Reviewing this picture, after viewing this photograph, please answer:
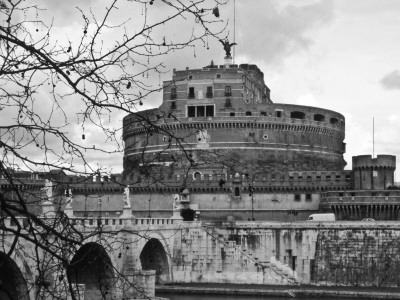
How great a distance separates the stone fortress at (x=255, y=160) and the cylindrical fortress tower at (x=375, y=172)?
0.08 m

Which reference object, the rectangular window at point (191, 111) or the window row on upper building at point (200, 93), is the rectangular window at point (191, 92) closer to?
the window row on upper building at point (200, 93)

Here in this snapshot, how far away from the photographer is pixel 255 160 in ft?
213

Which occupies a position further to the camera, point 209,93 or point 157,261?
point 209,93

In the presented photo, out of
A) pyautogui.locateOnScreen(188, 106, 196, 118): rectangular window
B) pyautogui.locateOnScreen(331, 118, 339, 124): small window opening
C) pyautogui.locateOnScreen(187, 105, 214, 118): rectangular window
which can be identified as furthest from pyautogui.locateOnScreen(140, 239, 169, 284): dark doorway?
pyautogui.locateOnScreen(331, 118, 339, 124): small window opening

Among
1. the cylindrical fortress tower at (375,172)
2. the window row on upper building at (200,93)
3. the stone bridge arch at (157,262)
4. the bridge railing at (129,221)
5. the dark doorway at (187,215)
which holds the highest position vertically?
the window row on upper building at (200,93)

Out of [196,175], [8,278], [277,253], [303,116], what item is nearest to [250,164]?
[196,175]

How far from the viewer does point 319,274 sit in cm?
4403

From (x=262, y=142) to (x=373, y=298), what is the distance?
2941cm

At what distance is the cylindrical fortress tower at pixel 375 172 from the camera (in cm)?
5466

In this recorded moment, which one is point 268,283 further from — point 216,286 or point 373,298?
point 373,298

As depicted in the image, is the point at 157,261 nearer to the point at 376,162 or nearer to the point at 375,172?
the point at 375,172

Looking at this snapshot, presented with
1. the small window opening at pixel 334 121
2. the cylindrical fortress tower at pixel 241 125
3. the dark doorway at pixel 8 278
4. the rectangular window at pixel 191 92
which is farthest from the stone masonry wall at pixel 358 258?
the dark doorway at pixel 8 278

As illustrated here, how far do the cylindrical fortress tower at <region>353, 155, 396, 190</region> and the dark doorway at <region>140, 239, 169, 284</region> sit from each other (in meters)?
19.1

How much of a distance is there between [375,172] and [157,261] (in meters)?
20.3
